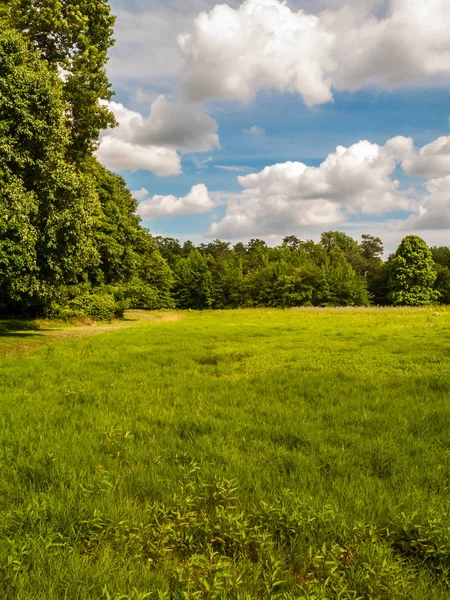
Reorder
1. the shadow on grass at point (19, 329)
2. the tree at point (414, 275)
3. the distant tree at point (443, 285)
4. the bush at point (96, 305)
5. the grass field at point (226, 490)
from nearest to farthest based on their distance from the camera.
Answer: the grass field at point (226, 490), the shadow on grass at point (19, 329), the bush at point (96, 305), the tree at point (414, 275), the distant tree at point (443, 285)

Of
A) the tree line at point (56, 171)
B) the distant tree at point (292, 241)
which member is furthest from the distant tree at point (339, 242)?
the tree line at point (56, 171)

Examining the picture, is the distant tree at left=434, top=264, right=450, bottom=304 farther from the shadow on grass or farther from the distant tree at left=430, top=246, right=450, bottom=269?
the shadow on grass

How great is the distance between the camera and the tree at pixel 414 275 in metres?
63.9

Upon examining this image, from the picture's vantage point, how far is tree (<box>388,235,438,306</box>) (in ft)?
210

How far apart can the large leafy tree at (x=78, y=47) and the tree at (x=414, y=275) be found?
56284mm

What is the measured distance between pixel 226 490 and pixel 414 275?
68.7m

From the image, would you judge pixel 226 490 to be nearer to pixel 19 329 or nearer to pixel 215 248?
pixel 19 329

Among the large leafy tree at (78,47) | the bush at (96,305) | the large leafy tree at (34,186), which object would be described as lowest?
the bush at (96,305)

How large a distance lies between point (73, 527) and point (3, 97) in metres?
17.1

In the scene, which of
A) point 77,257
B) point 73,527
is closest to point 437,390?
point 73,527

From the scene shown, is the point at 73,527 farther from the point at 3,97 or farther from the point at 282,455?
the point at 3,97

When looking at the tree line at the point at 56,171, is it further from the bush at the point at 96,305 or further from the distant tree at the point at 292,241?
the distant tree at the point at 292,241

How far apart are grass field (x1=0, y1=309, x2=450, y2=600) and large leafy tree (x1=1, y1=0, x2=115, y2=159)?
61.1ft

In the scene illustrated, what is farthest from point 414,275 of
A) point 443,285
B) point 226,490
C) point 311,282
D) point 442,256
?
point 226,490
